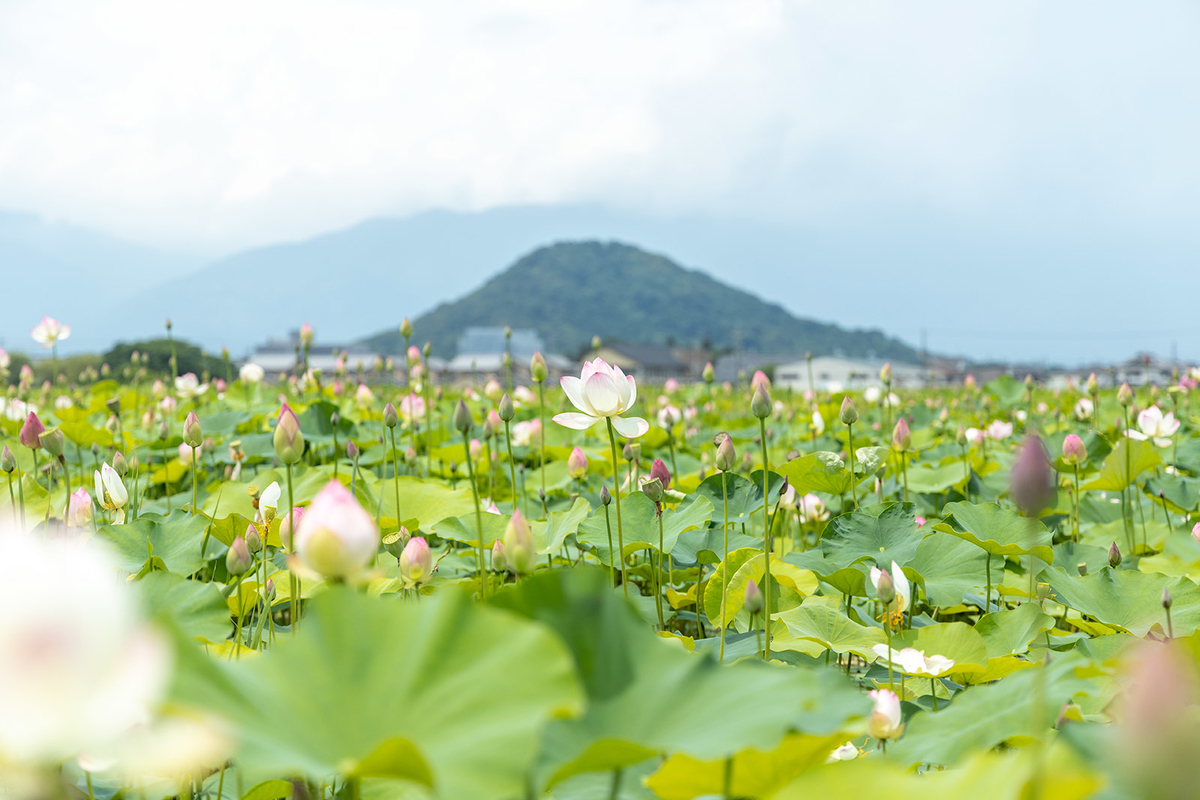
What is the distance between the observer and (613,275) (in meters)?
185

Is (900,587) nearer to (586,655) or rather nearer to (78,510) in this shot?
(586,655)

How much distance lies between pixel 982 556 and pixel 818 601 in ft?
1.40

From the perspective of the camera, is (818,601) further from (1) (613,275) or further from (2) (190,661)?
(1) (613,275)

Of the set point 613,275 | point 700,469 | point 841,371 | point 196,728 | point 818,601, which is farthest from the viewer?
point 613,275

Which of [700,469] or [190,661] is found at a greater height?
[190,661]

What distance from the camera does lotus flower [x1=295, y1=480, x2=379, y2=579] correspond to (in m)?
0.58

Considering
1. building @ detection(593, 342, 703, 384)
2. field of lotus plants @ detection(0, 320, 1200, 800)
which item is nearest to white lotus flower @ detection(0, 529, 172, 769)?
field of lotus plants @ detection(0, 320, 1200, 800)

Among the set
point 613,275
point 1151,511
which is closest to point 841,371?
point 1151,511

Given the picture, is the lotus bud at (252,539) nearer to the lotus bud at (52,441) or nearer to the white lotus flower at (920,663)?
the lotus bud at (52,441)

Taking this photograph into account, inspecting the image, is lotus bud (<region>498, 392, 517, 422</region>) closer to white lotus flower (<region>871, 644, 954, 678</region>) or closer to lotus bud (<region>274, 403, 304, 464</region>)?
lotus bud (<region>274, 403, 304, 464</region>)

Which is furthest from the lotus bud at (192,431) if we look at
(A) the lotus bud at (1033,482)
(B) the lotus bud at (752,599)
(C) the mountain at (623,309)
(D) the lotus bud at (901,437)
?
(C) the mountain at (623,309)

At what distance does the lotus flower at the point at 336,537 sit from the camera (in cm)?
58

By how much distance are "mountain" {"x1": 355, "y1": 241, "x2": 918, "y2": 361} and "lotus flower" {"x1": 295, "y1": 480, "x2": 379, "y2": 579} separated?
12648 cm

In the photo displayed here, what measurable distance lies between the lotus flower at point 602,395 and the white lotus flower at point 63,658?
0.97 metres
